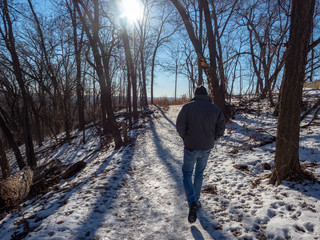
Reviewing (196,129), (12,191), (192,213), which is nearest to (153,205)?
(192,213)

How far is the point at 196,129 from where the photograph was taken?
9.17 feet

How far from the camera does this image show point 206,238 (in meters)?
2.49

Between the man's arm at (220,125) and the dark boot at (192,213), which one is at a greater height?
the man's arm at (220,125)

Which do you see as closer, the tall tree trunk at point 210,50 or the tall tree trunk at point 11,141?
the tall tree trunk at point 210,50

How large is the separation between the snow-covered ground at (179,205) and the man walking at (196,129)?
0.59 m

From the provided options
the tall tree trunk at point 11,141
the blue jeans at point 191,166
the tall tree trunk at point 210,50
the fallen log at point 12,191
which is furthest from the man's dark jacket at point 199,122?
the tall tree trunk at point 11,141

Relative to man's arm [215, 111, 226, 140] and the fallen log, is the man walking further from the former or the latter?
the fallen log

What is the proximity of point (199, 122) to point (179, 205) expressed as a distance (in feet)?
5.82

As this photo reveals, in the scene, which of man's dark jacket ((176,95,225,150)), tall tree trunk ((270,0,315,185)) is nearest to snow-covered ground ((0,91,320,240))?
tall tree trunk ((270,0,315,185))

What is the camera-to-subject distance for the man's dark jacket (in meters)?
2.79

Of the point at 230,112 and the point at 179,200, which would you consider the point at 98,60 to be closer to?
the point at 179,200

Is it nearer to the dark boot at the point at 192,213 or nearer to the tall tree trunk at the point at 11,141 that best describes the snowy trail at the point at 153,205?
the dark boot at the point at 192,213

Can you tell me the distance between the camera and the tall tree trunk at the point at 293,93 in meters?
2.79

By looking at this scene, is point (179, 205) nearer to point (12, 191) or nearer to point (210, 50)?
point (12, 191)
